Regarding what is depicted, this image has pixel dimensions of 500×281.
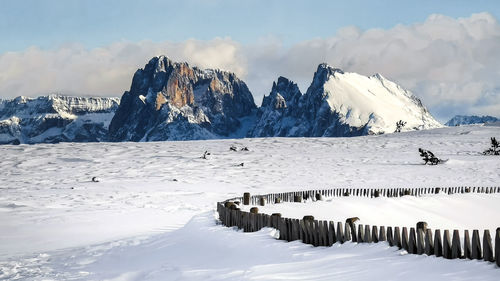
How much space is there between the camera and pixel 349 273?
8.55 metres

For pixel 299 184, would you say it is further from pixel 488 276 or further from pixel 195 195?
pixel 488 276

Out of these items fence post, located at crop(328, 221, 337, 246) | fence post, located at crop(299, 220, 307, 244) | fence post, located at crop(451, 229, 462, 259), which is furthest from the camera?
fence post, located at crop(299, 220, 307, 244)

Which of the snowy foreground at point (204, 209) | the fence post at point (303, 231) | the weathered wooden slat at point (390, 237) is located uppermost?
the weathered wooden slat at point (390, 237)

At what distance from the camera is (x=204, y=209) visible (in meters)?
Result: 24.7

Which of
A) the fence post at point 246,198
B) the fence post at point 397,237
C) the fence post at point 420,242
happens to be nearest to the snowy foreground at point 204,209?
the fence post at point 397,237

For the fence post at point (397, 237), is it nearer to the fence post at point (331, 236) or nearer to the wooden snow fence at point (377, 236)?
the wooden snow fence at point (377, 236)

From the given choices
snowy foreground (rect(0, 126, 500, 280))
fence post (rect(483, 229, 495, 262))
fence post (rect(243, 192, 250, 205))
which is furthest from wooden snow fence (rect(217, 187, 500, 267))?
fence post (rect(243, 192, 250, 205))

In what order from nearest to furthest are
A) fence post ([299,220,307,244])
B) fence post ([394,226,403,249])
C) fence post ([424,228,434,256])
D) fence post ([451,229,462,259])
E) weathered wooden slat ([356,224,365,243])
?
fence post ([451,229,462,259])
fence post ([424,228,434,256])
fence post ([394,226,403,249])
weathered wooden slat ([356,224,365,243])
fence post ([299,220,307,244])

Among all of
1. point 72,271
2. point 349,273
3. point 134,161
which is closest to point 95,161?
point 134,161

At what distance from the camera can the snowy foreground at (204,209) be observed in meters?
9.77

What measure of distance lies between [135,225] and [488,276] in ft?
46.4

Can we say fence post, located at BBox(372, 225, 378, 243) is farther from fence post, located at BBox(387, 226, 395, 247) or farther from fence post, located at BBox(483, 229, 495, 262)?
fence post, located at BBox(483, 229, 495, 262)

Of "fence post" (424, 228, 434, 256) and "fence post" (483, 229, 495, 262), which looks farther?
"fence post" (424, 228, 434, 256)

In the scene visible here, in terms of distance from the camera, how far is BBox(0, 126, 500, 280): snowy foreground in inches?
385
